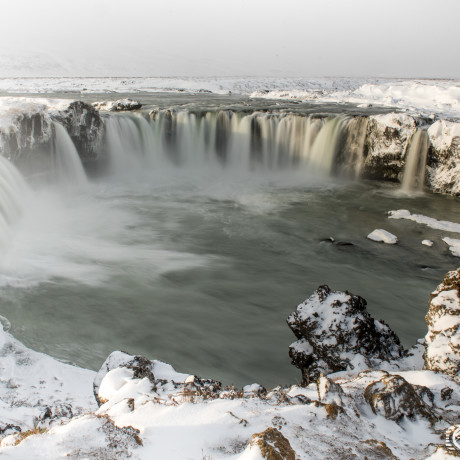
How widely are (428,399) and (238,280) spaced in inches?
226

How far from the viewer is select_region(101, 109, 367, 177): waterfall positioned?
18578 millimetres

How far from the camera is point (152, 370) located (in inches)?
178

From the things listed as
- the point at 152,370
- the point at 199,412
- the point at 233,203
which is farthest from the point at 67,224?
the point at 199,412

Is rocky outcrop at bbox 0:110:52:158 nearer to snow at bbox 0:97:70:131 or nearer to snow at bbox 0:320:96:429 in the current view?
snow at bbox 0:97:70:131

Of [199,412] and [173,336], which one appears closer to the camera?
[199,412]

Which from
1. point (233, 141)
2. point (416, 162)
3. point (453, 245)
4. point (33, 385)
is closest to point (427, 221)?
point (453, 245)

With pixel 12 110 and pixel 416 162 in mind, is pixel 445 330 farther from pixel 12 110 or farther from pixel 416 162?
pixel 416 162

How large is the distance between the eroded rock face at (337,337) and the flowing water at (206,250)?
2.52ft

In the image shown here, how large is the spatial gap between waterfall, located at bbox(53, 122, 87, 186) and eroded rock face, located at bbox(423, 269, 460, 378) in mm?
13773

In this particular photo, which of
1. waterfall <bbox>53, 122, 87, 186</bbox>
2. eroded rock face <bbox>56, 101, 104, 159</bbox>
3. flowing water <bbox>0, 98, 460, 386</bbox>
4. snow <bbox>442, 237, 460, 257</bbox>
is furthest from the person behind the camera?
eroded rock face <bbox>56, 101, 104, 159</bbox>

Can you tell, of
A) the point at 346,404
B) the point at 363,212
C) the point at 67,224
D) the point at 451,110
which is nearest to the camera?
the point at 346,404

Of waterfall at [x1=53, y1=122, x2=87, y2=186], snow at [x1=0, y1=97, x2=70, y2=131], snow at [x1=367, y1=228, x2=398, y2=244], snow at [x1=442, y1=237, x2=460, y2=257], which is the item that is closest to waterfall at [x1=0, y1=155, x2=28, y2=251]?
snow at [x1=0, y1=97, x2=70, y2=131]

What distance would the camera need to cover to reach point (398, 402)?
11.0ft

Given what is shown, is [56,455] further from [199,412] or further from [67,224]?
[67,224]
